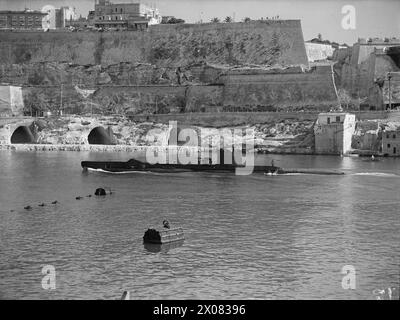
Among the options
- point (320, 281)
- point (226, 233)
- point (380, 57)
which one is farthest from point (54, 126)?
point (320, 281)

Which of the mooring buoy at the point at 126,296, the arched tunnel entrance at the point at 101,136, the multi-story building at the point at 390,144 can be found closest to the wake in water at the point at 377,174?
the multi-story building at the point at 390,144

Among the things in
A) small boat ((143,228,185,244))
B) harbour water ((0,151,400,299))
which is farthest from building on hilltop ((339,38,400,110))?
small boat ((143,228,185,244))

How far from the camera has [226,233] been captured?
26328 mm

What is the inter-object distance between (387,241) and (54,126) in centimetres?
4792

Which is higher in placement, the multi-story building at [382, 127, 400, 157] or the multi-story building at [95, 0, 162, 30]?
the multi-story building at [95, 0, 162, 30]

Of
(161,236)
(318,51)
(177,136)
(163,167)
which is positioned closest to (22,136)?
(177,136)

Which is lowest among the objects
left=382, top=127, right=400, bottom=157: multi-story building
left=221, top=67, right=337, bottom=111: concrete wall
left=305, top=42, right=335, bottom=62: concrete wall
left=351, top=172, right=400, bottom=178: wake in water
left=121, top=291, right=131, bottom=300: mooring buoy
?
left=121, top=291, right=131, bottom=300: mooring buoy

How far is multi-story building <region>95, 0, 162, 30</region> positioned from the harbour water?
45920 mm

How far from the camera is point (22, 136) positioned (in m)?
72.4

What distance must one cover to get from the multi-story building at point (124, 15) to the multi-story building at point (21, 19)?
7.84 metres

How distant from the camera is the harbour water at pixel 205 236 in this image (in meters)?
19.9

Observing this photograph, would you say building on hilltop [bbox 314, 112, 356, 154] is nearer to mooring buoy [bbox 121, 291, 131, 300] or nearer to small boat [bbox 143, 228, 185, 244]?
small boat [bbox 143, 228, 185, 244]

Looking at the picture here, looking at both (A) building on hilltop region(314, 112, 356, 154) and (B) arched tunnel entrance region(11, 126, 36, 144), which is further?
(B) arched tunnel entrance region(11, 126, 36, 144)

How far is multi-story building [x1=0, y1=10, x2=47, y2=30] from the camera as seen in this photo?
96.9 metres
